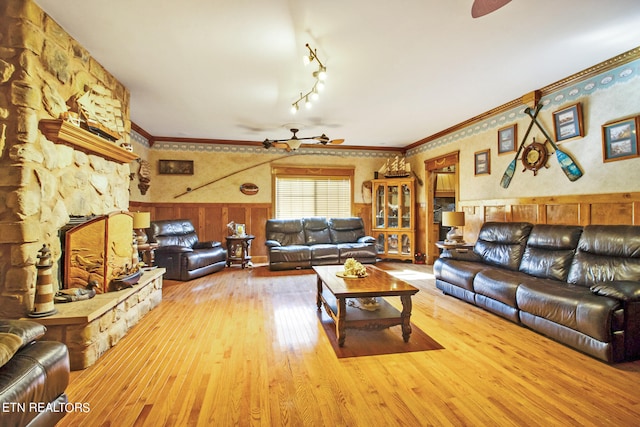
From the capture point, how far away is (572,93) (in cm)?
347

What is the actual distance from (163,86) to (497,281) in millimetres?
4480

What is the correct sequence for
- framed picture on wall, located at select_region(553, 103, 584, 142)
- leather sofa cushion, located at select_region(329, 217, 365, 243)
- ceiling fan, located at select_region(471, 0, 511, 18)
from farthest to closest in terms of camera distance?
leather sofa cushion, located at select_region(329, 217, 365, 243), framed picture on wall, located at select_region(553, 103, 584, 142), ceiling fan, located at select_region(471, 0, 511, 18)

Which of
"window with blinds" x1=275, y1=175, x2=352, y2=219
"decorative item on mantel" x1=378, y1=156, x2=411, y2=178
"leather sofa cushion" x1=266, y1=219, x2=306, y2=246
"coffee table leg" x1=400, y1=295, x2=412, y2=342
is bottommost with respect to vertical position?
"coffee table leg" x1=400, y1=295, x2=412, y2=342

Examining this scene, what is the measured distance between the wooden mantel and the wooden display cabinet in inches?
198

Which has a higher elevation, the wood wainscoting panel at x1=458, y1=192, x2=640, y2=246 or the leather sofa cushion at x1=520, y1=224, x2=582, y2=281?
the wood wainscoting panel at x1=458, y1=192, x2=640, y2=246

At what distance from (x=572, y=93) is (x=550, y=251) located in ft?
6.38

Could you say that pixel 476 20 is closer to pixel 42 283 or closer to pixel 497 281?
pixel 497 281

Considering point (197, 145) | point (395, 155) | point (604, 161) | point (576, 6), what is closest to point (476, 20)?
point (576, 6)

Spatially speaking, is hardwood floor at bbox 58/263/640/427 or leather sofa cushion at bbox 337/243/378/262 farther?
leather sofa cushion at bbox 337/243/378/262

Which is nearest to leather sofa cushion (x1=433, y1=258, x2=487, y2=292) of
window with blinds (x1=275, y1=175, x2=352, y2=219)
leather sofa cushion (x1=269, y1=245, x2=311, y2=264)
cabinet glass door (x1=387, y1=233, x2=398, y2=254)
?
leather sofa cushion (x1=269, y1=245, x2=311, y2=264)

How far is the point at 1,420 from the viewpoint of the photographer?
109 centimetres

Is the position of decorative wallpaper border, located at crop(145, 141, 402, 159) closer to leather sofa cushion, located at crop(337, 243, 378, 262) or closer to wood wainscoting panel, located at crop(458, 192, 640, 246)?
leather sofa cushion, located at crop(337, 243, 378, 262)

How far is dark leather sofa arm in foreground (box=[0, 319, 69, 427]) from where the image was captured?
118 centimetres

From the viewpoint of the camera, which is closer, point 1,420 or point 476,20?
point 1,420
